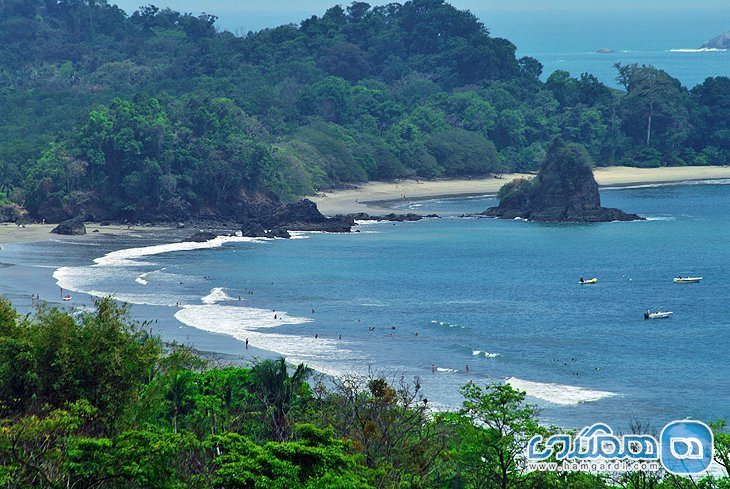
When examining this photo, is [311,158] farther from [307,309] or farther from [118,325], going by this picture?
[118,325]

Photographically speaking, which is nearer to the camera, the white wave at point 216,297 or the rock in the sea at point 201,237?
the white wave at point 216,297

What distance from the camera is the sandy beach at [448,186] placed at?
341 ft

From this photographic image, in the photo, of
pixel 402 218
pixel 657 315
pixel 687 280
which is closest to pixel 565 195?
pixel 402 218

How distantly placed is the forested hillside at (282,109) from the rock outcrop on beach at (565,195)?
19.9 metres

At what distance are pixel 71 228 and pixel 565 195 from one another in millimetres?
37455

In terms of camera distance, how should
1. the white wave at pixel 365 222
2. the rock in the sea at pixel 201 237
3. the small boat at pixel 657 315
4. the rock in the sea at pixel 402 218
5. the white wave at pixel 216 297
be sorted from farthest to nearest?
1. the rock in the sea at pixel 402 218
2. the white wave at pixel 365 222
3. the rock in the sea at pixel 201 237
4. the white wave at pixel 216 297
5. the small boat at pixel 657 315

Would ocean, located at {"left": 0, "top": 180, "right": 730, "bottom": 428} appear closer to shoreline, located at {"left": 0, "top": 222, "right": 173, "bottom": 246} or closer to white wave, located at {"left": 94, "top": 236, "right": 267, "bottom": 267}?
white wave, located at {"left": 94, "top": 236, "right": 267, "bottom": 267}

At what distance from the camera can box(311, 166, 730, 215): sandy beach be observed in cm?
10406

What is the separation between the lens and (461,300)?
→ 62.2 m

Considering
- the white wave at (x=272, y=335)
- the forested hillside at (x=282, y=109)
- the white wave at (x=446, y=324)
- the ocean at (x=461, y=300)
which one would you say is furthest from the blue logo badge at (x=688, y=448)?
the forested hillside at (x=282, y=109)

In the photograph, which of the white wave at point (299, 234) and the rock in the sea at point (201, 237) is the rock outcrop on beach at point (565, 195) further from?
Answer: the rock in the sea at point (201, 237)

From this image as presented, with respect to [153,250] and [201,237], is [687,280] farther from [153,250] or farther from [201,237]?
[201,237]

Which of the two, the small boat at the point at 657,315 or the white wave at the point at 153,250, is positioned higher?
the white wave at the point at 153,250

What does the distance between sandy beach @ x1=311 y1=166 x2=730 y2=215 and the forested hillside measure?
5.86 feet
